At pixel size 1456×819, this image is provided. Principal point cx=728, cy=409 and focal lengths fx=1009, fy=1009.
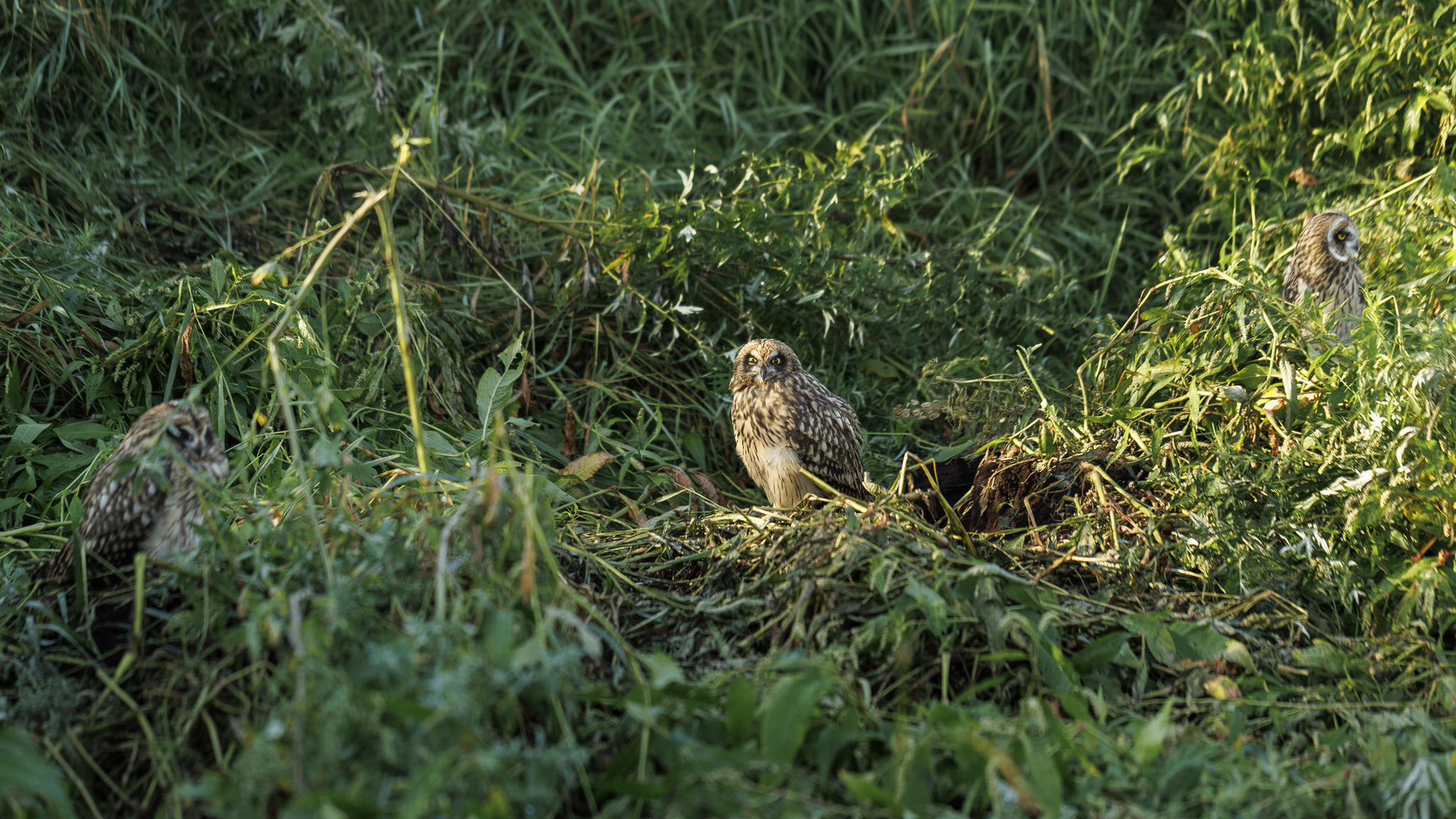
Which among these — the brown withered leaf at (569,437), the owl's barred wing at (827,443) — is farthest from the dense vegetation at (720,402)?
the owl's barred wing at (827,443)

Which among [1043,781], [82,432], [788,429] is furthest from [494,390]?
[1043,781]

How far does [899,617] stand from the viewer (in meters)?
2.14

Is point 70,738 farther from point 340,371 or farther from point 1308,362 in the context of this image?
point 1308,362

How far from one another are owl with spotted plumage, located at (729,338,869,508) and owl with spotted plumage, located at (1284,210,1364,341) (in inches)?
70.1

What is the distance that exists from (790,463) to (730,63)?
2.86 meters

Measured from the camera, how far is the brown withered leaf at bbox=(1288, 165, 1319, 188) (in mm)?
4309

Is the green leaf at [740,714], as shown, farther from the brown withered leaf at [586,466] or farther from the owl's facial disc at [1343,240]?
the owl's facial disc at [1343,240]

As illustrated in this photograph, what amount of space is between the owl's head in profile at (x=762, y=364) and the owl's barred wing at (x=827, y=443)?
0.48 feet

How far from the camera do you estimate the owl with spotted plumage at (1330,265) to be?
374cm

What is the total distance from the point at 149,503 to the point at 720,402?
7.08 ft

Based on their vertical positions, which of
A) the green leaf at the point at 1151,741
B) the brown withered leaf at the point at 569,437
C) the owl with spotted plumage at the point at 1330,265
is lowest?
the brown withered leaf at the point at 569,437

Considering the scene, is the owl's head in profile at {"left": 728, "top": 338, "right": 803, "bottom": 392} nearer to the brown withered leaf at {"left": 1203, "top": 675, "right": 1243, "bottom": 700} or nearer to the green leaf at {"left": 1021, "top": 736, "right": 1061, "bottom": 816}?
the brown withered leaf at {"left": 1203, "top": 675, "right": 1243, "bottom": 700}

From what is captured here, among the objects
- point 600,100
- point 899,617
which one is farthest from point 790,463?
point 600,100

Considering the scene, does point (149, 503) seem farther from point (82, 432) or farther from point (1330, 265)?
point (1330, 265)
